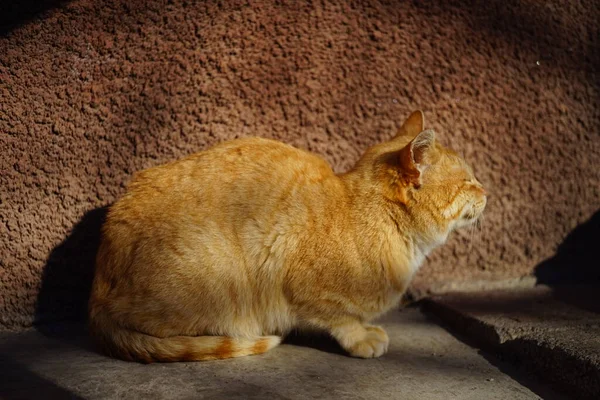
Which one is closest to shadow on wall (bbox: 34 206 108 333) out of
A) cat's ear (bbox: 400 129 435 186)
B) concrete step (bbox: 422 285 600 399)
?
cat's ear (bbox: 400 129 435 186)

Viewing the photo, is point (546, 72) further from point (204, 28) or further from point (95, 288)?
point (95, 288)

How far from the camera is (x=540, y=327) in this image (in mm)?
2652

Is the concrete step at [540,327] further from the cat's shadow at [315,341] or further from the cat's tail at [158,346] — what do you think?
the cat's tail at [158,346]

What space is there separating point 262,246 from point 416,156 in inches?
28.5

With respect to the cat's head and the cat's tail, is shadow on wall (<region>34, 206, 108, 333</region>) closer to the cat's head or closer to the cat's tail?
the cat's tail

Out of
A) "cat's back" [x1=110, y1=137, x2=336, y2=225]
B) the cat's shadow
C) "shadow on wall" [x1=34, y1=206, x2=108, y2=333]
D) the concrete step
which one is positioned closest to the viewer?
the concrete step

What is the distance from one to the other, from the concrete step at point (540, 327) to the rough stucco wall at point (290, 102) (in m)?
0.22

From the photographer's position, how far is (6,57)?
274 cm

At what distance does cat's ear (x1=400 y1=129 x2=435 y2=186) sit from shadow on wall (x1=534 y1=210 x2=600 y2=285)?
1346 millimetres

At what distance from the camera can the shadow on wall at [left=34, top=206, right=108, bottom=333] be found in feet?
9.36

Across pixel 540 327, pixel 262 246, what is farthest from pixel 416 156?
pixel 540 327

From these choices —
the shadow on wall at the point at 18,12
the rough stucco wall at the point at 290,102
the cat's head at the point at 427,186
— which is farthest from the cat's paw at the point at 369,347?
the shadow on wall at the point at 18,12

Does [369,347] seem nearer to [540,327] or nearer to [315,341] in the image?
[315,341]

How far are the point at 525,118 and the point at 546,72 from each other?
0.29m
